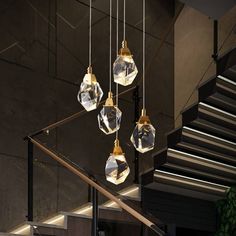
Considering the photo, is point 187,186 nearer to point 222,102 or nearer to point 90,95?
point 222,102

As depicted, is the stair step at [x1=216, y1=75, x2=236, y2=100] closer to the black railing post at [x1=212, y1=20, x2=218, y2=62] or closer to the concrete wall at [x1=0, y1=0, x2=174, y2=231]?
the black railing post at [x1=212, y1=20, x2=218, y2=62]

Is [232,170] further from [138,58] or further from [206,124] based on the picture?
[138,58]

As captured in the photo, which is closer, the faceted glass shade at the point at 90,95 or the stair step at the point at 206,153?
the faceted glass shade at the point at 90,95

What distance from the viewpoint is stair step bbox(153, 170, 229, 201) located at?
23.8 ft

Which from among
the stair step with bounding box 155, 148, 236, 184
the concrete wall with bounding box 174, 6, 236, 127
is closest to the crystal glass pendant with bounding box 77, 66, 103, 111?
the stair step with bounding box 155, 148, 236, 184

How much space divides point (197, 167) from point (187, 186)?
338mm

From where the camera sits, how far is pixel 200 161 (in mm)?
7188

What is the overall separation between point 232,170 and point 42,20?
113 inches

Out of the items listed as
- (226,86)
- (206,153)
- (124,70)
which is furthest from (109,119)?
(206,153)

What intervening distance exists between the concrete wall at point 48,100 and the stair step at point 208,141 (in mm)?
780

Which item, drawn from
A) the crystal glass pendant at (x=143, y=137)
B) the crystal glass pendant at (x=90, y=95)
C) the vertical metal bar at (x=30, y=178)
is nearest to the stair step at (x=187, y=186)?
the vertical metal bar at (x=30, y=178)

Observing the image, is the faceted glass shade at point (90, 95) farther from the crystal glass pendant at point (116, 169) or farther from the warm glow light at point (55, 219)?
the warm glow light at point (55, 219)

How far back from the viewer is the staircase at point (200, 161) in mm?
6379

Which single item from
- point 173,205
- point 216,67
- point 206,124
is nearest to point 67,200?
point 173,205
